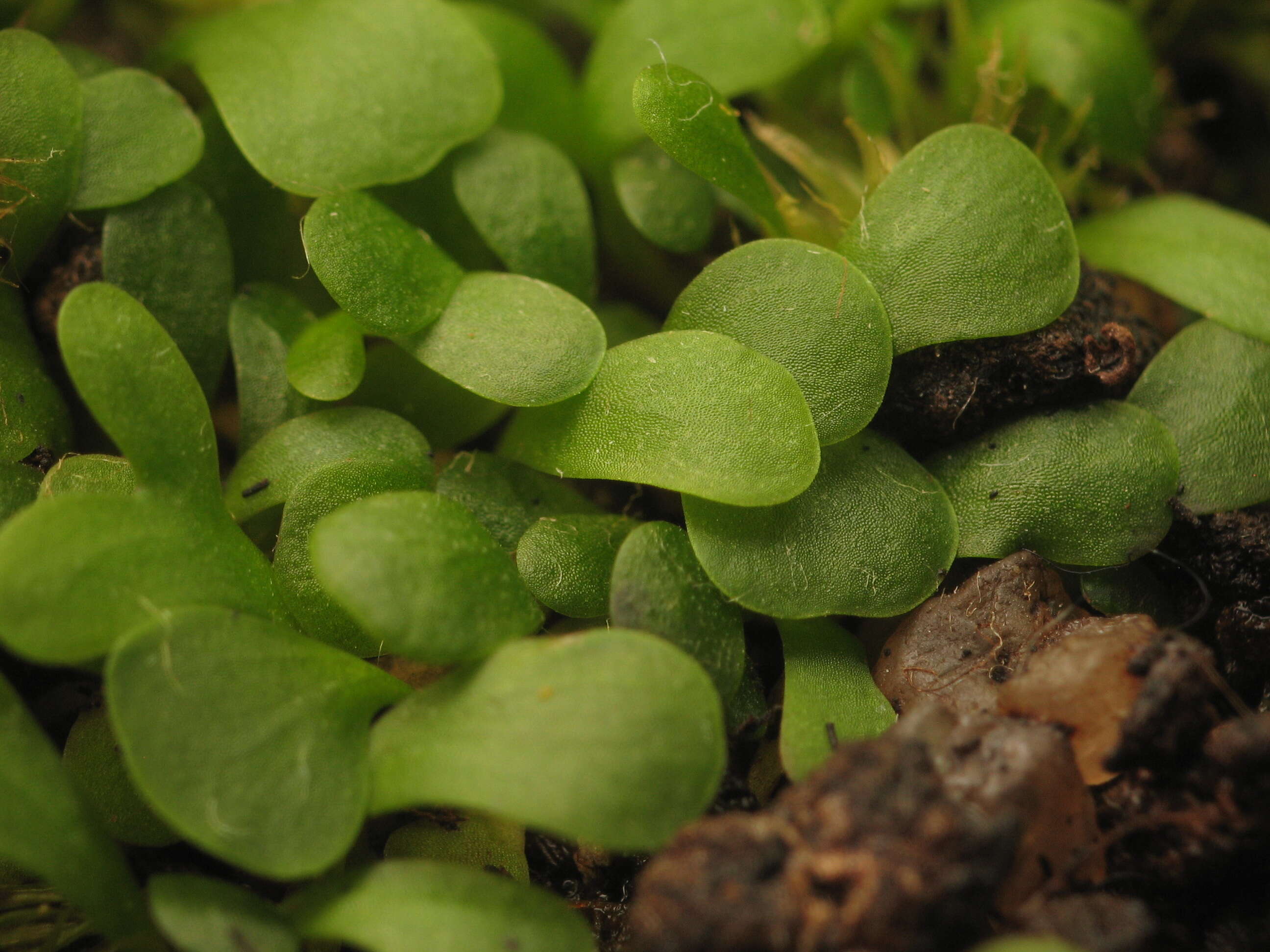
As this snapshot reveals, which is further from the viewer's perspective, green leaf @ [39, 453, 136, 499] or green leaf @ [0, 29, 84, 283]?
green leaf @ [0, 29, 84, 283]

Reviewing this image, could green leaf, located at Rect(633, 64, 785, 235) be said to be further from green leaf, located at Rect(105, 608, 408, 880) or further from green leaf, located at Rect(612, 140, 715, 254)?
green leaf, located at Rect(105, 608, 408, 880)

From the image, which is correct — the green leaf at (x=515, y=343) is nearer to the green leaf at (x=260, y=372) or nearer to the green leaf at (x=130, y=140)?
the green leaf at (x=260, y=372)

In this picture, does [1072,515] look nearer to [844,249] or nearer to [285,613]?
[844,249]

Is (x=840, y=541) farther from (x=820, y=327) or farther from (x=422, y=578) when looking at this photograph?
(x=422, y=578)

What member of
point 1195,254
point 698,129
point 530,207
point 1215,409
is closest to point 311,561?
point 530,207

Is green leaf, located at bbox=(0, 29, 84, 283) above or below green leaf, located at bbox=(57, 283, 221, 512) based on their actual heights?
above

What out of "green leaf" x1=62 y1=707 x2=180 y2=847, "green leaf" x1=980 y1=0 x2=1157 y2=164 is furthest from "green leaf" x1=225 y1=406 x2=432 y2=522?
"green leaf" x1=980 y1=0 x2=1157 y2=164
